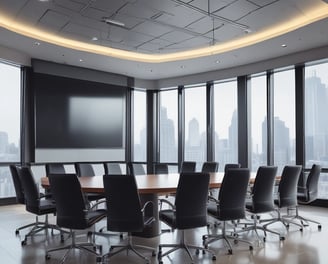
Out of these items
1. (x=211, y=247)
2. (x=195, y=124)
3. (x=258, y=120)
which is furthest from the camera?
(x=195, y=124)

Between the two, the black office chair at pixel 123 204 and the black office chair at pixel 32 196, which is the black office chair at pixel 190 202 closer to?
the black office chair at pixel 123 204

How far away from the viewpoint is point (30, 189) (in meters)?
4.46

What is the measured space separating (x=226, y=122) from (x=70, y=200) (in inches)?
248

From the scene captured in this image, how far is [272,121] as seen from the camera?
8.26 metres

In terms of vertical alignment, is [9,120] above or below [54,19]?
below

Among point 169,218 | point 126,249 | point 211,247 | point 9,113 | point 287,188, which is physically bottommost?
point 211,247

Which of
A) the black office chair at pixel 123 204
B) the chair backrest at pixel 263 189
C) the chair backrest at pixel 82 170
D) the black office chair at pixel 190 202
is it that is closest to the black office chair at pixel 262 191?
the chair backrest at pixel 263 189

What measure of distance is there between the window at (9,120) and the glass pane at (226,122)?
511 cm

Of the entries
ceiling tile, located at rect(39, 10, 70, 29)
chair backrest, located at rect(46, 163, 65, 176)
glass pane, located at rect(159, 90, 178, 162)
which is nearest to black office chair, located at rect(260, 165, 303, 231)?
chair backrest, located at rect(46, 163, 65, 176)

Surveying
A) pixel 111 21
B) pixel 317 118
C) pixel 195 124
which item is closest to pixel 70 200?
pixel 111 21

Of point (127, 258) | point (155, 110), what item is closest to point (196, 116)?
point (155, 110)

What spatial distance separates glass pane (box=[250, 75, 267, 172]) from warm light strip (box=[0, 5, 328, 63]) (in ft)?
5.21

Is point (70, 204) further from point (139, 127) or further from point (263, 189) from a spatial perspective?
point (139, 127)

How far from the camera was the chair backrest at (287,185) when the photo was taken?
4.89m
